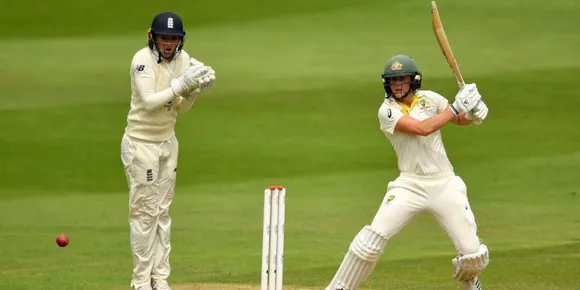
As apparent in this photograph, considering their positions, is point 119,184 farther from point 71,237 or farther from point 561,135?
point 561,135

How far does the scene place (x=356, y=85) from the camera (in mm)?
18062

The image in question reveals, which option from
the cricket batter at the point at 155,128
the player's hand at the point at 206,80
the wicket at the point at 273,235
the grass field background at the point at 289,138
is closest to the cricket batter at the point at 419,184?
the wicket at the point at 273,235

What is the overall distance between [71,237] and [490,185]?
495 centimetres

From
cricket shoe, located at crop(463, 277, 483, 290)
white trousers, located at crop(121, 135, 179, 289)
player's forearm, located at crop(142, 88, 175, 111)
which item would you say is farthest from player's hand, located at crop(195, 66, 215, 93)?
cricket shoe, located at crop(463, 277, 483, 290)

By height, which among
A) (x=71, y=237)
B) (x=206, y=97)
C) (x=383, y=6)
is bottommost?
(x=71, y=237)

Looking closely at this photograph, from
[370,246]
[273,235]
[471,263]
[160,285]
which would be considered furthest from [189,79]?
[471,263]

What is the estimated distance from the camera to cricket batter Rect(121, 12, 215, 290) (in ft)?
29.0

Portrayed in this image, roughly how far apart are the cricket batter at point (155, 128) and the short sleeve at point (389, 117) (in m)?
1.20

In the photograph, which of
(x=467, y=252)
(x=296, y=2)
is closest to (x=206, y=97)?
(x=296, y=2)

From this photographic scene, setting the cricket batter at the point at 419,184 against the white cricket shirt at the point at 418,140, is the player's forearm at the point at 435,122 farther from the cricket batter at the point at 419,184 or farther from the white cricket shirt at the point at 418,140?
the white cricket shirt at the point at 418,140

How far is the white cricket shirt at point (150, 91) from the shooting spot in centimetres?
889

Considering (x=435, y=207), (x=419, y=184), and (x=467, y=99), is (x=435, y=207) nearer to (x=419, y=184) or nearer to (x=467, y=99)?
(x=419, y=184)

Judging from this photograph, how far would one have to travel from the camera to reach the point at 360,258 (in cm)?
855

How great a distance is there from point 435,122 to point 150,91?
1968 millimetres
